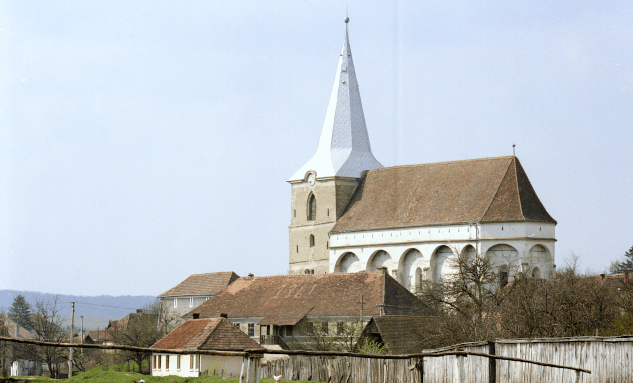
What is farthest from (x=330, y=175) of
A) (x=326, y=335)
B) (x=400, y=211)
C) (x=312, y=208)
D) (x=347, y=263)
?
(x=326, y=335)

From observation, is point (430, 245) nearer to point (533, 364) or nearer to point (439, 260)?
point (439, 260)

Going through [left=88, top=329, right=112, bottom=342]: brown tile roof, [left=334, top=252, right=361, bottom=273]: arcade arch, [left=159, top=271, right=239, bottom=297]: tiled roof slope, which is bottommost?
[left=88, top=329, right=112, bottom=342]: brown tile roof

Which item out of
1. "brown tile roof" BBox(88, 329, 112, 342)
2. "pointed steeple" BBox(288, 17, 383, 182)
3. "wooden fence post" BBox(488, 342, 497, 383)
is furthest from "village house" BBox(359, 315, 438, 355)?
"brown tile roof" BBox(88, 329, 112, 342)

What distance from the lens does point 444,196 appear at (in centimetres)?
7469

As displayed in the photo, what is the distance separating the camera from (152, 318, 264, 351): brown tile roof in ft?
139

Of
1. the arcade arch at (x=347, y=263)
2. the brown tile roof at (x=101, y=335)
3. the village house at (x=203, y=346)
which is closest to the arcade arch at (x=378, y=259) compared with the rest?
the arcade arch at (x=347, y=263)

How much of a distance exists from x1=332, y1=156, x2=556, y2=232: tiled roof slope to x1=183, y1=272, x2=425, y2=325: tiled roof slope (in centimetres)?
1496

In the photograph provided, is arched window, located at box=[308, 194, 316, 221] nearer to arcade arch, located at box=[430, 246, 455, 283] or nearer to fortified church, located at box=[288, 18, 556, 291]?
fortified church, located at box=[288, 18, 556, 291]

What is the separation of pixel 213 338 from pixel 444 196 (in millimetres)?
35896

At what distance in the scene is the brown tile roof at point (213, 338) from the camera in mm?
42500

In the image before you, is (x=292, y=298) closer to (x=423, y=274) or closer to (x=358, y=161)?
(x=423, y=274)

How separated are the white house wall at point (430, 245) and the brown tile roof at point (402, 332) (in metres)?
23.1

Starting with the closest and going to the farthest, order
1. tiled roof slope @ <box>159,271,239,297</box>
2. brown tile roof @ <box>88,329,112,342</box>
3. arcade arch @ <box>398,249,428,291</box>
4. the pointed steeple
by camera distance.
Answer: arcade arch @ <box>398,249,428,291</box> → the pointed steeple → tiled roof slope @ <box>159,271,239,297</box> → brown tile roof @ <box>88,329,112,342</box>

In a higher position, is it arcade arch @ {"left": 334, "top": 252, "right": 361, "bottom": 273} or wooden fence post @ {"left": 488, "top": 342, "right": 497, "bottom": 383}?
arcade arch @ {"left": 334, "top": 252, "right": 361, "bottom": 273}
